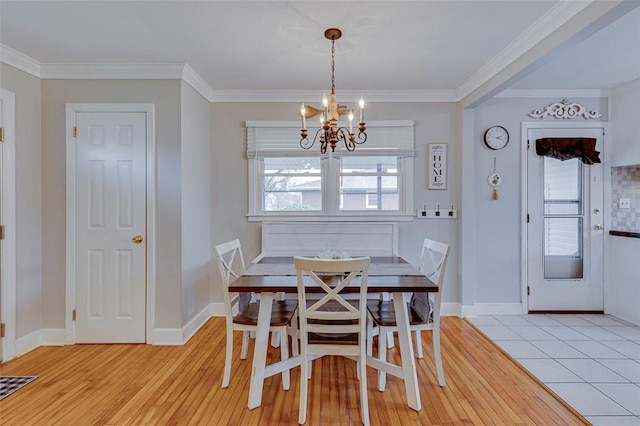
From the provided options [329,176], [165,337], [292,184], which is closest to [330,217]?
[329,176]

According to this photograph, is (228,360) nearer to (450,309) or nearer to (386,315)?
(386,315)

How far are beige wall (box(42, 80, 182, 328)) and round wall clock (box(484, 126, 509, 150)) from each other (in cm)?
324

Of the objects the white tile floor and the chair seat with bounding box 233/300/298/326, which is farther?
the chair seat with bounding box 233/300/298/326

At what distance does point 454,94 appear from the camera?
11.7ft

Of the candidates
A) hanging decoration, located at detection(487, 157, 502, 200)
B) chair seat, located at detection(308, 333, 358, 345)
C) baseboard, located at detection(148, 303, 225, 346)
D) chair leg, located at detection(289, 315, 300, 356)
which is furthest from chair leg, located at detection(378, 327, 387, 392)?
hanging decoration, located at detection(487, 157, 502, 200)

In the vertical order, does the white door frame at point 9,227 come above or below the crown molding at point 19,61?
below

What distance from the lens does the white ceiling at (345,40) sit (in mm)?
2047

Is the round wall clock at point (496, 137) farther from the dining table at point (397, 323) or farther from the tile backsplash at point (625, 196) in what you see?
the dining table at point (397, 323)

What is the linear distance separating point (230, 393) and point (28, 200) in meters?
A: 2.43

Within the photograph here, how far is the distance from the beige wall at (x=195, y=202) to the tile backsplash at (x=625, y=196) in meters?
4.51

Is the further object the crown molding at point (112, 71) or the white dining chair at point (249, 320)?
the crown molding at point (112, 71)

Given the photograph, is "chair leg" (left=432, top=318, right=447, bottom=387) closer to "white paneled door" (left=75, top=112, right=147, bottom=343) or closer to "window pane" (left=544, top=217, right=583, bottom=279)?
"window pane" (left=544, top=217, right=583, bottom=279)

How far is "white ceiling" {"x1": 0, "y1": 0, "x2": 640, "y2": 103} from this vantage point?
6.72ft

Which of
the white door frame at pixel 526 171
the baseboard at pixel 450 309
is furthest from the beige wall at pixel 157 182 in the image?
the white door frame at pixel 526 171
